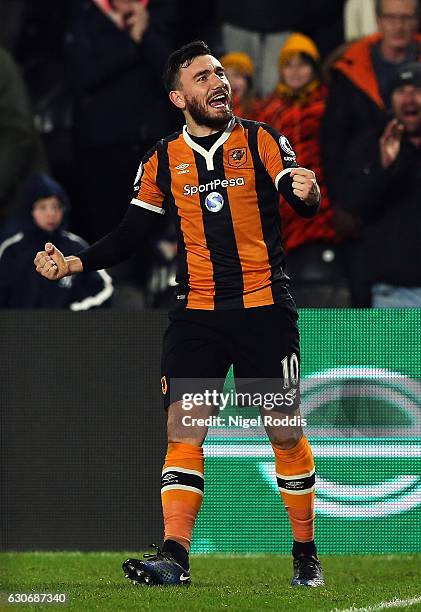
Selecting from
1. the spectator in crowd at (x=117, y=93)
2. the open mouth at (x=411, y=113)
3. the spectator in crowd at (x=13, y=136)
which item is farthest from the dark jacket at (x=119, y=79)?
the open mouth at (x=411, y=113)

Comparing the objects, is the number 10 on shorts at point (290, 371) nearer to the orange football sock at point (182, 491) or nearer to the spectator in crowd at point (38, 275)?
the orange football sock at point (182, 491)

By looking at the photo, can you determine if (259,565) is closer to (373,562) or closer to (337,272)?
(373,562)

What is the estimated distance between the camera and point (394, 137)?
9008mm

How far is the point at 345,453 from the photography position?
26.5 feet

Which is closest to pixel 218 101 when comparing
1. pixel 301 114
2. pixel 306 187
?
pixel 306 187

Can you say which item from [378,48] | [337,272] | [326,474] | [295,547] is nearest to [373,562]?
[326,474]

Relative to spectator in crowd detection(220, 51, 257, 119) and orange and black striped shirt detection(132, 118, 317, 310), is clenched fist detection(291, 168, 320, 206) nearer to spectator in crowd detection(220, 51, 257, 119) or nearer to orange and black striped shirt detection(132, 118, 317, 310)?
orange and black striped shirt detection(132, 118, 317, 310)

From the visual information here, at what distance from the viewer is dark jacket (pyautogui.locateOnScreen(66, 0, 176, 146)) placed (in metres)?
10.5

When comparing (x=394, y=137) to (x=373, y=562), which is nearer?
(x=373, y=562)

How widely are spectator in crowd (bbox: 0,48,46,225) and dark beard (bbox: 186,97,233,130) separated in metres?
3.91

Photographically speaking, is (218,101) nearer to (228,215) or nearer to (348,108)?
(228,215)

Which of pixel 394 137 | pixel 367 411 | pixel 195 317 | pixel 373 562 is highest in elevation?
pixel 394 137

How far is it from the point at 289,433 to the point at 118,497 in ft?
5.95

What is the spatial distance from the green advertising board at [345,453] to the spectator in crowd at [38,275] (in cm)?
144
